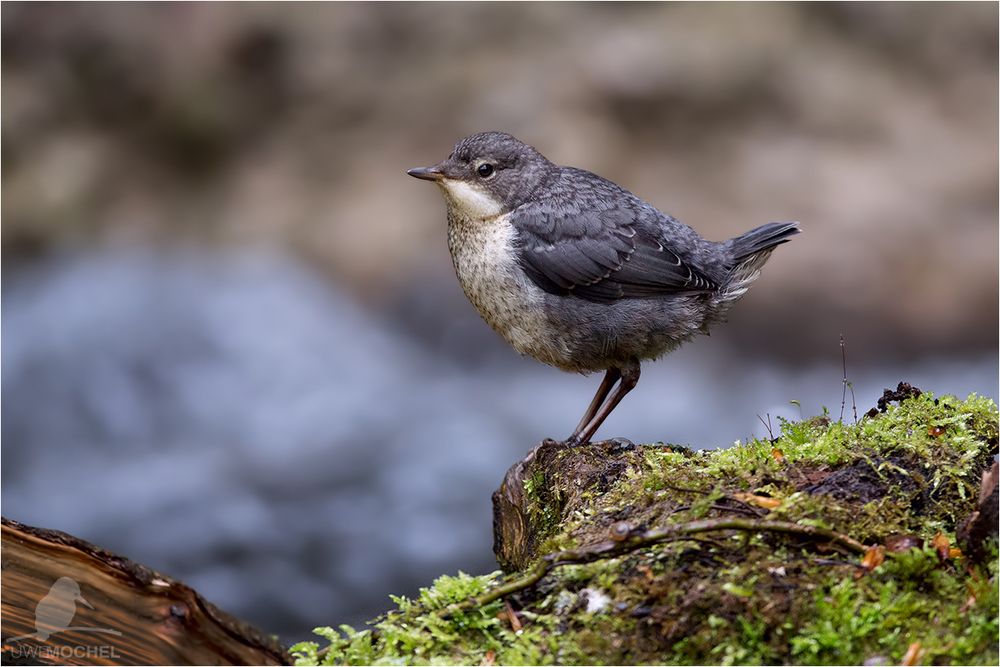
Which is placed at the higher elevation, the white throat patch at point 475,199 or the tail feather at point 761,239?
the white throat patch at point 475,199

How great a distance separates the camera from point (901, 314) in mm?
8633

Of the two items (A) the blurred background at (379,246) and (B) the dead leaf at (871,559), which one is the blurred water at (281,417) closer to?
(A) the blurred background at (379,246)

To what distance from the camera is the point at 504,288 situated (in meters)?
4.25

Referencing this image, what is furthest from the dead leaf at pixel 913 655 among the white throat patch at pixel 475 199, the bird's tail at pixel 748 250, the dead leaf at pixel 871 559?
the white throat patch at pixel 475 199

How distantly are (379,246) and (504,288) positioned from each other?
524 cm

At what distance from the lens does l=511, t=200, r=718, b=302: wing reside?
423 cm

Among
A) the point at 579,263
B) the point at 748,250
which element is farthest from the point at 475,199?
the point at 748,250

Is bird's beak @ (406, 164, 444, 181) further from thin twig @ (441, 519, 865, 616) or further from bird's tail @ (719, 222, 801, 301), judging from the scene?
thin twig @ (441, 519, 865, 616)

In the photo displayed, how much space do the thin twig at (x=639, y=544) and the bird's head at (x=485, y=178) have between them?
222 centimetres

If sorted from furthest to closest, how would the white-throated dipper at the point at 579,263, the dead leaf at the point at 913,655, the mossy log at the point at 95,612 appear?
1. the white-throated dipper at the point at 579,263
2. the mossy log at the point at 95,612
3. the dead leaf at the point at 913,655

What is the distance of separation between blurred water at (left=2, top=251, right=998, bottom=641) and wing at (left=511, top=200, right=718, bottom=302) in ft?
12.1

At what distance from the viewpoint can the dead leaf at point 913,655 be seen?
2.09 meters

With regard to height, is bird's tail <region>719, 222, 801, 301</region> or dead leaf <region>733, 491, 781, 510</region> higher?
bird's tail <region>719, 222, 801, 301</region>

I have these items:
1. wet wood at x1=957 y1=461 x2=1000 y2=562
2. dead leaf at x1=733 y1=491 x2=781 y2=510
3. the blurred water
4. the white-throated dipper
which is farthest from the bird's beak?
the blurred water
